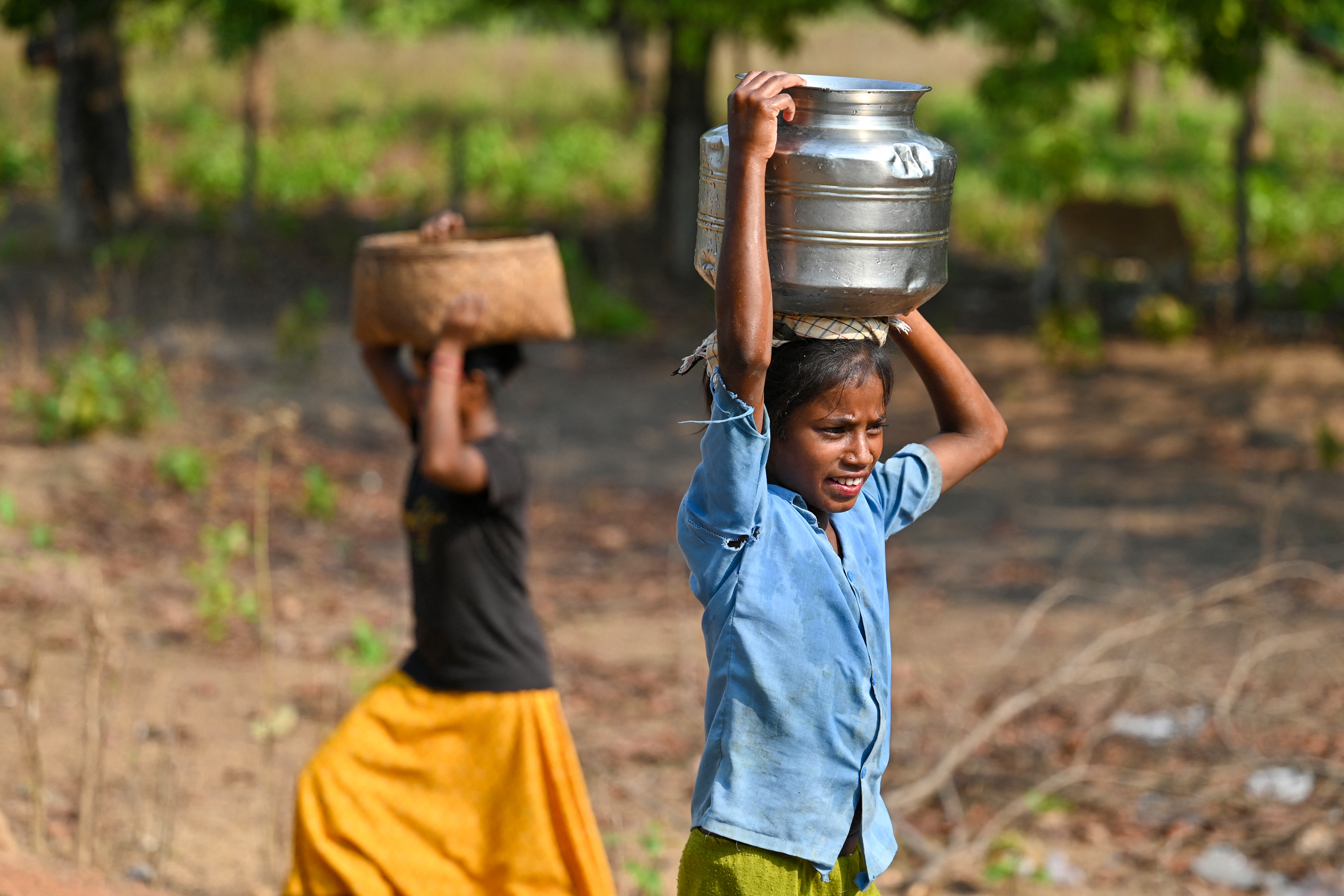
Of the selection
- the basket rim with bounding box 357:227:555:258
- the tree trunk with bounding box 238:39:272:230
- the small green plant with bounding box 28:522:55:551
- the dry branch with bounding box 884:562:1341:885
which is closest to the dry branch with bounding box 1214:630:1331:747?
the dry branch with bounding box 884:562:1341:885

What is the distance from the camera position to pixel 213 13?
1103 cm

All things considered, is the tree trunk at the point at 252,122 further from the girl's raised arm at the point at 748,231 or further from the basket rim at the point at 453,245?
the girl's raised arm at the point at 748,231

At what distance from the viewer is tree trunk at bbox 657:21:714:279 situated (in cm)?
1281

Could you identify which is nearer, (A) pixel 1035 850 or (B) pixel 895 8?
(A) pixel 1035 850

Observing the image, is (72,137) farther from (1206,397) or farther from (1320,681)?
(1320,681)

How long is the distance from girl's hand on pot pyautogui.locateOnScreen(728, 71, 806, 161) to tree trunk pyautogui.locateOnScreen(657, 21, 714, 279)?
10903 millimetres

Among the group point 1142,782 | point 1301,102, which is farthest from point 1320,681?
point 1301,102

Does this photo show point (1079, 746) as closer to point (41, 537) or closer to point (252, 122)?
point (41, 537)

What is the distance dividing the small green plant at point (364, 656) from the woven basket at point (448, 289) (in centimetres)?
173

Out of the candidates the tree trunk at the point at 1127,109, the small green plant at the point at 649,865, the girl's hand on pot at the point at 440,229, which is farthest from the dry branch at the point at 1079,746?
the tree trunk at the point at 1127,109

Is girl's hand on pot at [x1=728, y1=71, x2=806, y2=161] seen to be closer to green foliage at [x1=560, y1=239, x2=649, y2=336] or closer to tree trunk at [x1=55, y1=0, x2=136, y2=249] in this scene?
green foliage at [x1=560, y1=239, x2=649, y2=336]

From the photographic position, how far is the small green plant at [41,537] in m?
5.73

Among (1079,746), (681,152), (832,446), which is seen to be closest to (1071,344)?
(681,152)

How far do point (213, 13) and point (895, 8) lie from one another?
5.41m
